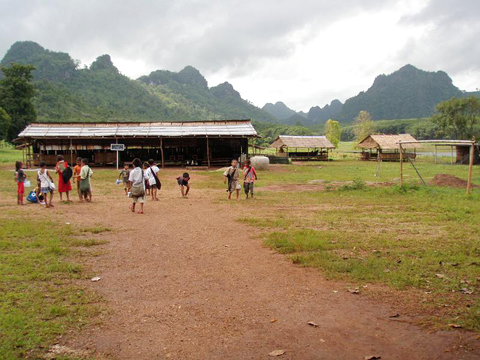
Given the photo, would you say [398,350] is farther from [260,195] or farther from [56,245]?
[260,195]

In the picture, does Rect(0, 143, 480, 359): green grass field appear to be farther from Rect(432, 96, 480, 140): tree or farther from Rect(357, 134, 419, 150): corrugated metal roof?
Rect(432, 96, 480, 140): tree

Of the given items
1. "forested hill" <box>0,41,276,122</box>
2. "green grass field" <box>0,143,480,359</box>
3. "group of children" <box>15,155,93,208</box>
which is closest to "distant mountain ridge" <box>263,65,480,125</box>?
"forested hill" <box>0,41,276,122</box>

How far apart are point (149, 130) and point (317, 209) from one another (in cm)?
2172

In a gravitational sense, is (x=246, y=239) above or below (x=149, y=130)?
below

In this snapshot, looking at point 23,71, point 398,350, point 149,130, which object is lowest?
point 398,350

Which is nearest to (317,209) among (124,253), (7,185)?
(124,253)

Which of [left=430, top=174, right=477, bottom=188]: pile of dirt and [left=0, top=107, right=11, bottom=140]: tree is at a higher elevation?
[left=0, top=107, right=11, bottom=140]: tree

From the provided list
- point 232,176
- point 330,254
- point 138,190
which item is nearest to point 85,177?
point 138,190

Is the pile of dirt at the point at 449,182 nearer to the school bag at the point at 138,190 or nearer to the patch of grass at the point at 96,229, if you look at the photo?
the school bag at the point at 138,190

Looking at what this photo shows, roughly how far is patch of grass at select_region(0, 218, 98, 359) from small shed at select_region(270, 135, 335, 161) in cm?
3682

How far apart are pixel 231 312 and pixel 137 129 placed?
27.5 m

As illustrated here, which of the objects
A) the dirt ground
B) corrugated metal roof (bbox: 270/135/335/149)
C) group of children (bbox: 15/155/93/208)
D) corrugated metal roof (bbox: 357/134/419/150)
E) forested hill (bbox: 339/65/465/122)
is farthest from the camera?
forested hill (bbox: 339/65/465/122)

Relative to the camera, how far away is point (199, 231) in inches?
315

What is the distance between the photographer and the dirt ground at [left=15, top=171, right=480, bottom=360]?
3.36 meters
